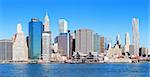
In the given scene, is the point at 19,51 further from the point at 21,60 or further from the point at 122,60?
the point at 122,60

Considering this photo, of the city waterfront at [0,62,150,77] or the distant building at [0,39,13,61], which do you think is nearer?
the city waterfront at [0,62,150,77]

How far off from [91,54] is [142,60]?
107ft

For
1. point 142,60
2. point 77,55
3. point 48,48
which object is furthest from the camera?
point 142,60

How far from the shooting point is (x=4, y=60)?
6870 inches

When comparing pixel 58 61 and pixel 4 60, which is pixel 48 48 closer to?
pixel 58 61

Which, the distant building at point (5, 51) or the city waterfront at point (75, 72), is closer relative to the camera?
the city waterfront at point (75, 72)

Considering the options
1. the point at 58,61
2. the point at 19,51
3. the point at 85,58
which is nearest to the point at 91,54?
the point at 85,58

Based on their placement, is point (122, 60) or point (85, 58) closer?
point (85, 58)

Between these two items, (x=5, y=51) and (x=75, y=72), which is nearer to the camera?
(x=75, y=72)

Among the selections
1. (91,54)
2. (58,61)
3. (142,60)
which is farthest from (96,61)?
(142,60)

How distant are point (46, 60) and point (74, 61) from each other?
13.8 metres

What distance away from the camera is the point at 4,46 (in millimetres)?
171375

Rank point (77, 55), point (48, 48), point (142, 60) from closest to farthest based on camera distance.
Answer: point (77, 55) → point (48, 48) → point (142, 60)

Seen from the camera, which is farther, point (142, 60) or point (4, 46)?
point (142, 60)
